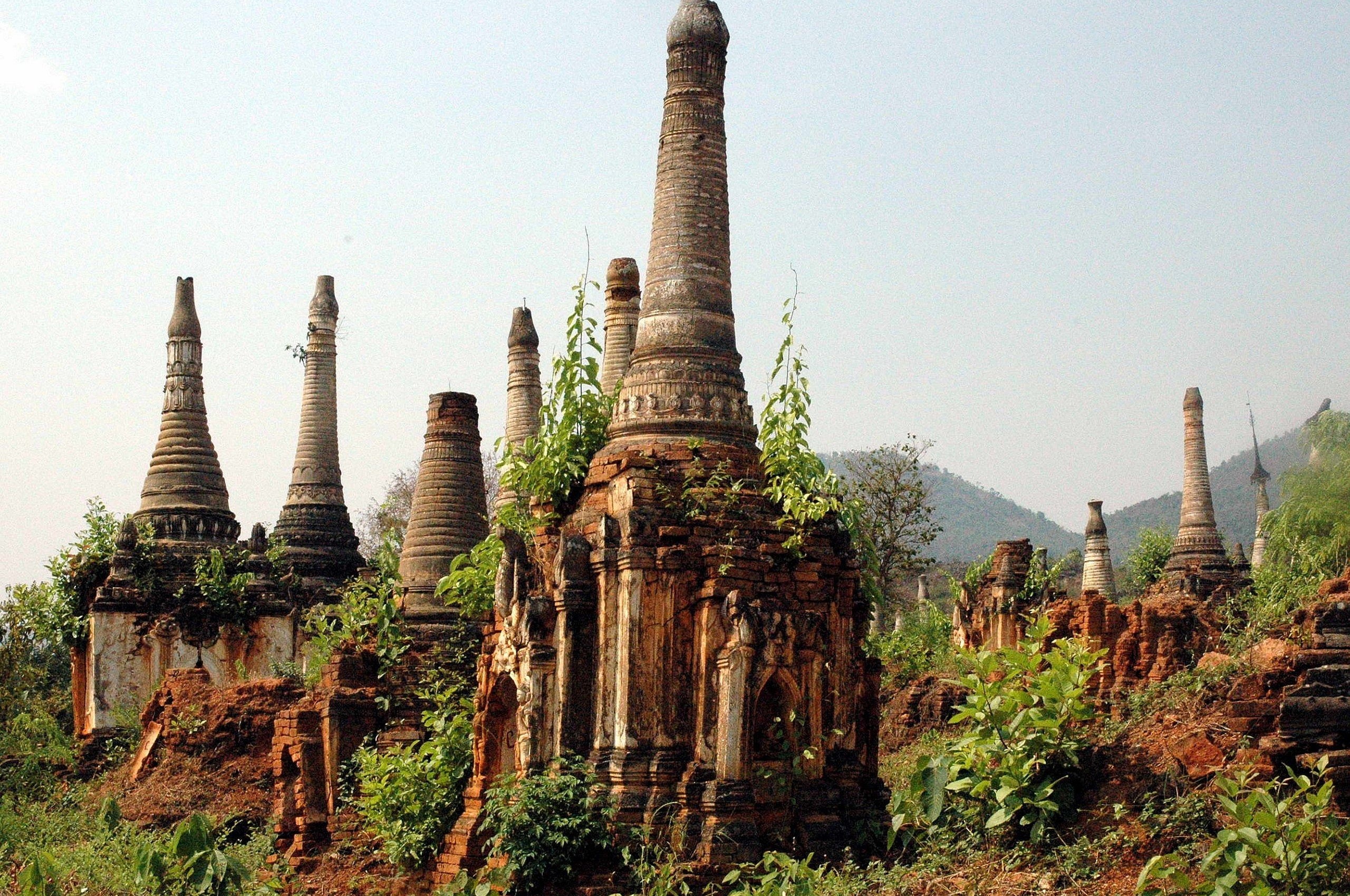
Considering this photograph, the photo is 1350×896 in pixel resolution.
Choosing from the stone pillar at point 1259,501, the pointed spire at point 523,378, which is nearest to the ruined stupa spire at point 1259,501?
the stone pillar at point 1259,501

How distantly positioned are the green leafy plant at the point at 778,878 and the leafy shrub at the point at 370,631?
746 centimetres

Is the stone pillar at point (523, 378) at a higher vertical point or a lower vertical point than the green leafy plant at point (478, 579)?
higher

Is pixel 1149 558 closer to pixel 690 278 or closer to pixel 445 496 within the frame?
pixel 445 496

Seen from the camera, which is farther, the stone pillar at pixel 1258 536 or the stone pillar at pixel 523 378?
the stone pillar at pixel 1258 536

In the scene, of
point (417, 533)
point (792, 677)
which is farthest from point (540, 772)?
point (417, 533)

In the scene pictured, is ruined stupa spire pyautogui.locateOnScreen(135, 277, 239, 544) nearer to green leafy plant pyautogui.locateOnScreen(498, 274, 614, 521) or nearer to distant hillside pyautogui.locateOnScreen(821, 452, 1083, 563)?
green leafy plant pyautogui.locateOnScreen(498, 274, 614, 521)

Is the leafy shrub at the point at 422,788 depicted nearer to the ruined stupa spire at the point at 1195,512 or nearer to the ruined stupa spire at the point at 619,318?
the ruined stupa spire at the point at 619,318

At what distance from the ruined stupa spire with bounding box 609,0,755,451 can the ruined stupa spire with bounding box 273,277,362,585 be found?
14755mm

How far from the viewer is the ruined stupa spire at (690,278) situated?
586 inches

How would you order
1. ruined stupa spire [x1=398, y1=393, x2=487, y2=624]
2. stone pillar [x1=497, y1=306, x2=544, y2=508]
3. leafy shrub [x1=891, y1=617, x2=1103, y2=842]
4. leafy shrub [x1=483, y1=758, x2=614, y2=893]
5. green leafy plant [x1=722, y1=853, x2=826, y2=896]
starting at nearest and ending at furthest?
green leafy plant [x1=722, y1=853, x2=826, y2=896] < leafy shrub [x1=891, y1=617, x2=1103, y2=842] < leafy shrub [x1=483, y1=758, x2=614, y2=893] < ruined stupa spire [x1=398, y1=393, x2=487, y2=624] < stone pillar [x1=497, y1=306, x2=544, y2=508]

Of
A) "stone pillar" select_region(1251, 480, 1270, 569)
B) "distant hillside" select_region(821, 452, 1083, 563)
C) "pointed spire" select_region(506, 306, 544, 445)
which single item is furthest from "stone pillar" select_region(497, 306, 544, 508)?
"distant hillside" select_region(821, 452, 1083, 563)

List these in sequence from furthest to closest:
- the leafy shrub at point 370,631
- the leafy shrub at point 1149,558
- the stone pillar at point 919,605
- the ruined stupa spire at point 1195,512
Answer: the stone pillar at point 919,605
the leafy shrub at point 1149,558
the ruined stupa spire at point 1195,512
the leafy shrub at point 370,631

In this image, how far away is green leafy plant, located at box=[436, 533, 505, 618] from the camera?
1598cm

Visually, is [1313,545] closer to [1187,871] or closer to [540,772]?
[1187,871]
